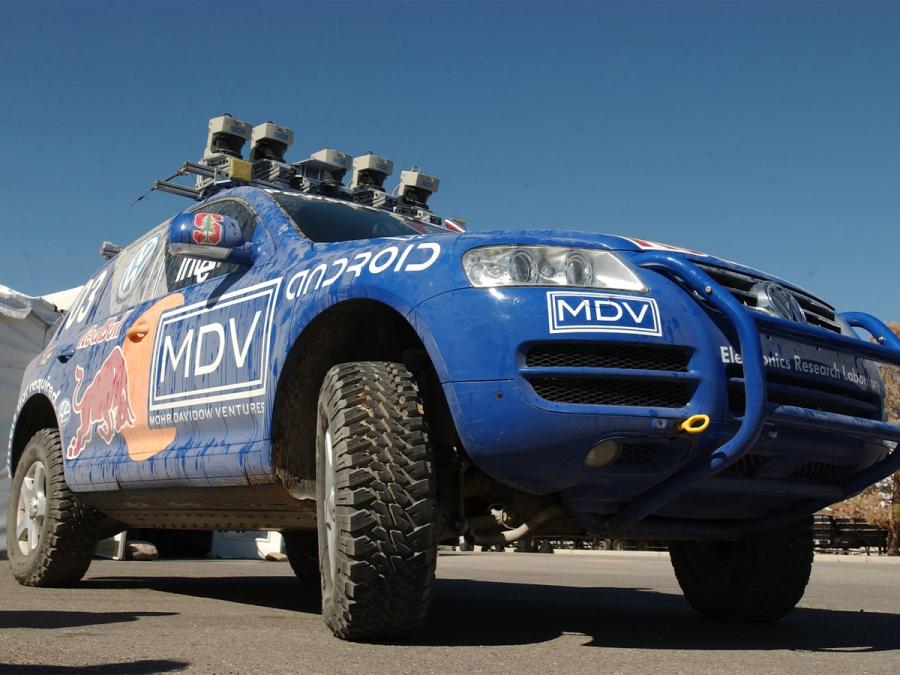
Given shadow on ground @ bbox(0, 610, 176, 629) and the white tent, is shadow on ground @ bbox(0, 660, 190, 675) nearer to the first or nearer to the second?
shadow on ground @ bbox(0, 610, 176, 629)

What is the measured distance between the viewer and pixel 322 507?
139 inches

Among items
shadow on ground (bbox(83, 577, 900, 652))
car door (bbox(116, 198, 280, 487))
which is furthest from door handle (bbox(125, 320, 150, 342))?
shadow on ground (bbox(83, 577, 900, 652))

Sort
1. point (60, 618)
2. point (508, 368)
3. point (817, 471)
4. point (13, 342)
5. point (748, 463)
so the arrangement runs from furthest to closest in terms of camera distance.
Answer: point (13, 342) → point (60, 618) → point (817, 471) → point (748, 463) → point (508, 368)

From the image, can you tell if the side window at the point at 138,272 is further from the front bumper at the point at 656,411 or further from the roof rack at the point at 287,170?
the front bumper at the point at 656,411

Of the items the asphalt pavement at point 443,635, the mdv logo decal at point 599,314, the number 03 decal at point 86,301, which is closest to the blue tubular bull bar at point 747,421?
the mdv logo decal at point 599,314

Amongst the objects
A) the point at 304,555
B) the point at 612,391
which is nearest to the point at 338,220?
the point at 612,391

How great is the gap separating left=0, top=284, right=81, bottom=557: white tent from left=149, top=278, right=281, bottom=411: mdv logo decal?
5.92 metres

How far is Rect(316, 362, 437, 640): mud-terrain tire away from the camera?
10.4ft

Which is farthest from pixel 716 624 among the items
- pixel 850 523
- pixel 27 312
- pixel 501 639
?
pixel 850 523

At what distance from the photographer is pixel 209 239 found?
4270 mm

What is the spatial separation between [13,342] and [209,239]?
22.3 ft

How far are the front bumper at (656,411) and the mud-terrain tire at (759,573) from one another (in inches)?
37.6

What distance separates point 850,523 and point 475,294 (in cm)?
2526

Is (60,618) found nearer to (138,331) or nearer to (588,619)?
(138,331)
